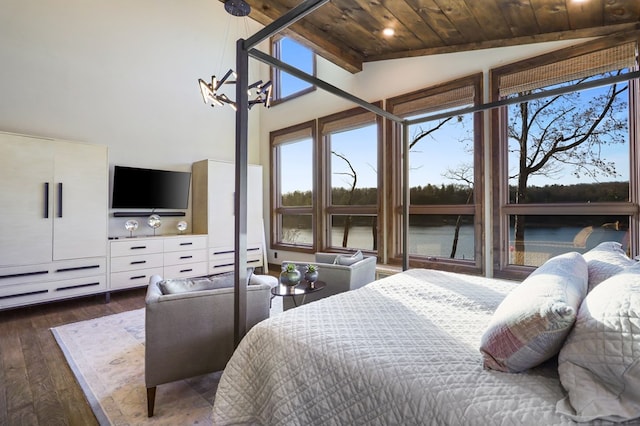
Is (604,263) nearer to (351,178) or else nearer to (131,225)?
(351,178)

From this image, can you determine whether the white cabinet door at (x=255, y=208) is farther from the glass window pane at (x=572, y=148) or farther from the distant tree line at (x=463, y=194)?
the glass window pane at (x=572, y=148)

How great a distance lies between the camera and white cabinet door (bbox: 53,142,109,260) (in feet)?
12.0

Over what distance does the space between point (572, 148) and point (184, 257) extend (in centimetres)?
489

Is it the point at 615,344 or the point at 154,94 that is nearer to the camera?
the point at 615,344

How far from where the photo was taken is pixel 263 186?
20.0ft

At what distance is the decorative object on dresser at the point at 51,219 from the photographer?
3385 millimetres

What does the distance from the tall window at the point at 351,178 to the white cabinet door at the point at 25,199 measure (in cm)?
353

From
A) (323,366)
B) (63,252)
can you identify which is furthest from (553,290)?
(63,252)

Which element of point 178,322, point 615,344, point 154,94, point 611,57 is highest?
point 154,94

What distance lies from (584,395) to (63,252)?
4.63 m

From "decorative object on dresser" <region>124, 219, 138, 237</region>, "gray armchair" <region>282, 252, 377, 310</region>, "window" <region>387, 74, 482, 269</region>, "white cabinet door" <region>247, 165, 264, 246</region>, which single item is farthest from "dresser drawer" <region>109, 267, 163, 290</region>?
"window" <region>387, 74, 482, 269</region>

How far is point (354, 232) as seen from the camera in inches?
191

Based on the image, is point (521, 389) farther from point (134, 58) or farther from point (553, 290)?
point (134, 58)

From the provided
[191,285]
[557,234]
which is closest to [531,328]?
[191,285]
